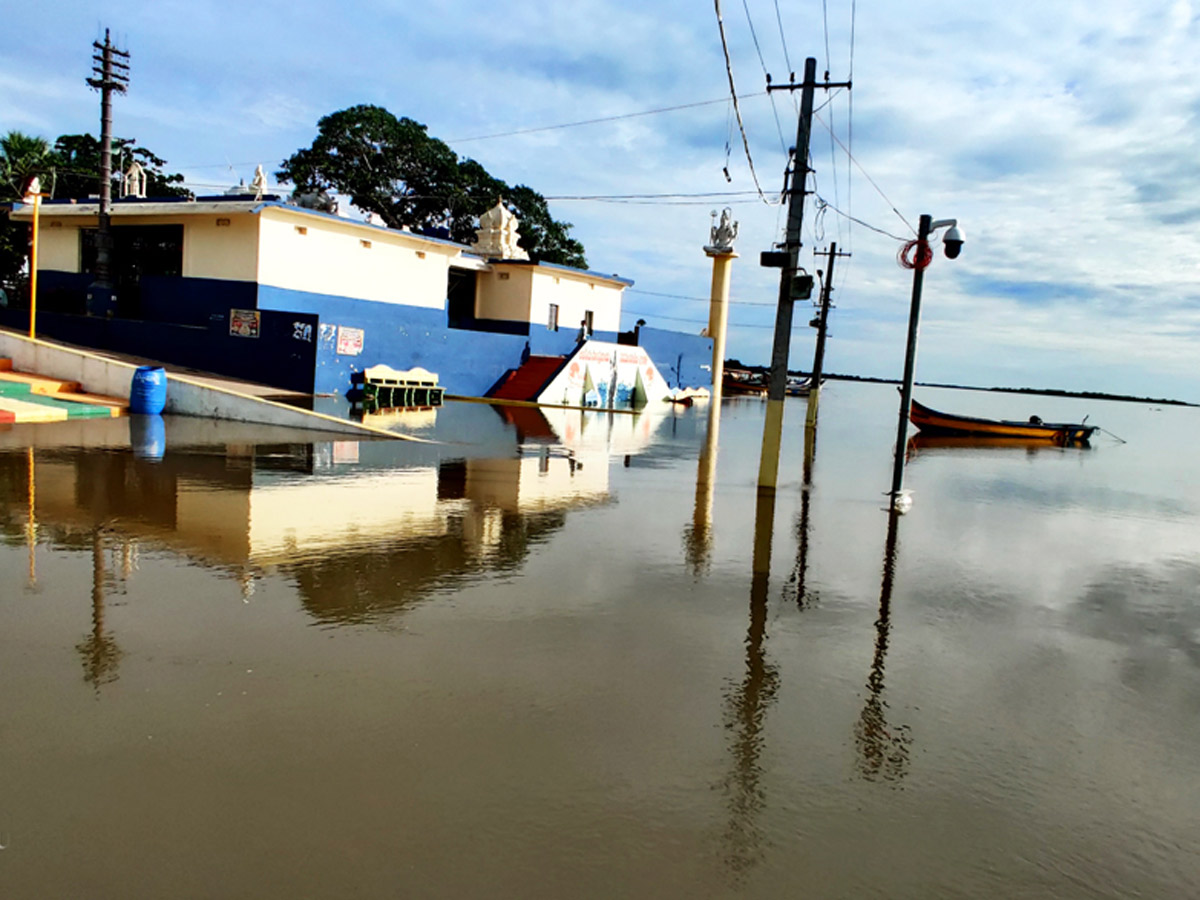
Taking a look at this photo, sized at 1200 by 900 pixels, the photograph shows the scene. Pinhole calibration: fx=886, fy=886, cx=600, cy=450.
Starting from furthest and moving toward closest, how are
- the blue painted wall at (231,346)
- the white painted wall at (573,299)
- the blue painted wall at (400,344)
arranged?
the white painted wall at (573,299)
the blue painted wall at (400,344)
the blue painted wall at (231,346)

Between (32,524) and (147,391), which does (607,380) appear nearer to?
(147,391)

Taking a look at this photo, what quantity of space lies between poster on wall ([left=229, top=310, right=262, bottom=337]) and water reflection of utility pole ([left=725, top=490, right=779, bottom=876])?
20.5 metres

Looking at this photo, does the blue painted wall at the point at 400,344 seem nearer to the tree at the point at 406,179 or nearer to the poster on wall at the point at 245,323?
the poster on wall at the point at 245,323

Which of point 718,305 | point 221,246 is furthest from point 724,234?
point 221,246

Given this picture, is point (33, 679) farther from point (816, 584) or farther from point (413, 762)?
point (816, 584)

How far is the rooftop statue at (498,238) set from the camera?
35531mm

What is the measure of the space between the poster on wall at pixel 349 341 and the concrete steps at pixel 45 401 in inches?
301

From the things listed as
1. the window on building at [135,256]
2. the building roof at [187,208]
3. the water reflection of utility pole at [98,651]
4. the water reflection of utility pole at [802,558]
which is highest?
the building roof at [187,208]

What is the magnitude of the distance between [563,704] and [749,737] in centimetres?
99

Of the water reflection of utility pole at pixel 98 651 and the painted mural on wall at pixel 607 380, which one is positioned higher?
the painted mural on wall at pixel 607 380

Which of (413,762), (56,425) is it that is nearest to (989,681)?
(413,762)

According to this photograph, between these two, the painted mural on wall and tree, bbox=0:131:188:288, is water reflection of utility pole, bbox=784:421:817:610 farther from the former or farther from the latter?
tree, bbox=0:131:188:288

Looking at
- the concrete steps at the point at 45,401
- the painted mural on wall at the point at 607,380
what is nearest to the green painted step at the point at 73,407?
the concrete steps at the point at 45,401

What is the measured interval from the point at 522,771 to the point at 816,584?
4567 millimetres
